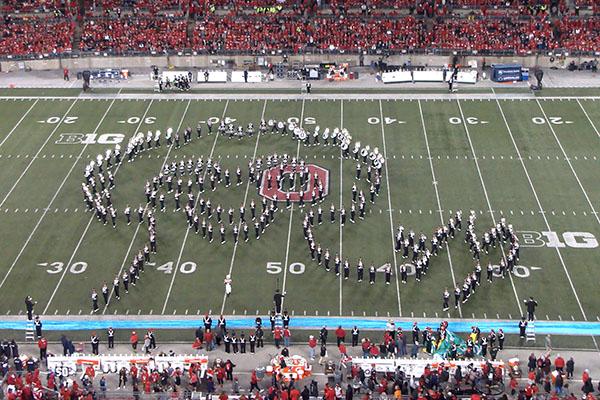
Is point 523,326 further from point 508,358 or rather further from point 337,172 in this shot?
point 337,172

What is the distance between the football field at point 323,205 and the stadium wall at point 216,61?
510 cm

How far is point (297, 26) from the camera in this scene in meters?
47.9

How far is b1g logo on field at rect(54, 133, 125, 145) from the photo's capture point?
36.3m

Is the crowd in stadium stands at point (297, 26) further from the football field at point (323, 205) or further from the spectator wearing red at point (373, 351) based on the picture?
the spectator wearing red at point (373, 351)

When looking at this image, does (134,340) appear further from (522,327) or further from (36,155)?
(36,155)

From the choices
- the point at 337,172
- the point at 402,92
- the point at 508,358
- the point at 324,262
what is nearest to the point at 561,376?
the point at 508,358

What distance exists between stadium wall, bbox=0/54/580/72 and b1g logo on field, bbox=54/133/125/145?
394 inches

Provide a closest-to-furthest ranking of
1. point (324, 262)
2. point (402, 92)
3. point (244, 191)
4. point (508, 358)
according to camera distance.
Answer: point (508, 358), point (324, 262), point (244, 191), point (402, 92)

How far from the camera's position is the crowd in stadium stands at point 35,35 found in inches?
1827

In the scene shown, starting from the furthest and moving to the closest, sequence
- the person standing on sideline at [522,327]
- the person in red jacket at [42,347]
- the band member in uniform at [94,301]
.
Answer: the band member in uniform at [94,301]
the person standing on sideline at [522,327]
the person in red jacket at [42,347]

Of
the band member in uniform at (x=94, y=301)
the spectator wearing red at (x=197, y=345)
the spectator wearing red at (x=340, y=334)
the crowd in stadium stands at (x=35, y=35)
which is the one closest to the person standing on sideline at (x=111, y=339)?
the band member in uniform at (x=94, y=301)

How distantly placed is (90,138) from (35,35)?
13403 mm

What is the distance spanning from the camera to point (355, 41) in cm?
4675

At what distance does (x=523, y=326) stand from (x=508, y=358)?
3.81 feet
